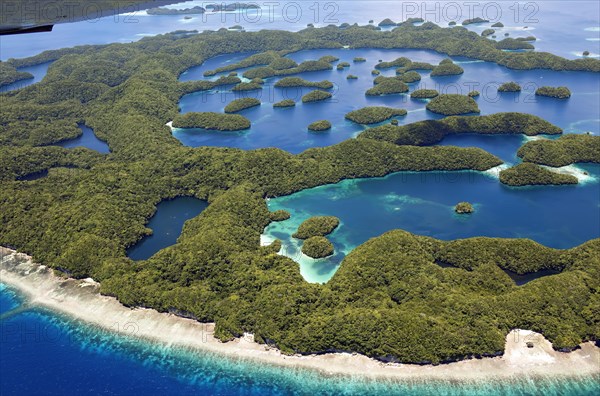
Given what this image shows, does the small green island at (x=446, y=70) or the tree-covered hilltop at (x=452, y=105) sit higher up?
the small green island at (x=446, y=70)

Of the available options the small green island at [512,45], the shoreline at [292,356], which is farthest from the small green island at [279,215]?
the small green island at [512,45]

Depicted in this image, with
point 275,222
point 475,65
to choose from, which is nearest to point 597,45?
point 475,65

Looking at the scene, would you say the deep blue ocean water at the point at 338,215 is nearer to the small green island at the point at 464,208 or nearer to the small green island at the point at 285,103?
the small green island at the point at 464,208

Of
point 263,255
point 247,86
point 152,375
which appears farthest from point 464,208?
point 247,86

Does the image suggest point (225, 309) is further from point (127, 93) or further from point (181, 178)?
point (127, 93)

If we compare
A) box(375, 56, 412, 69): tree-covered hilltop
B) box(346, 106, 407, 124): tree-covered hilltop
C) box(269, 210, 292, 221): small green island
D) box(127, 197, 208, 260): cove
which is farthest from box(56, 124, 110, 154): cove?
box(375, 56, 412, 69): tree-covered hilltop

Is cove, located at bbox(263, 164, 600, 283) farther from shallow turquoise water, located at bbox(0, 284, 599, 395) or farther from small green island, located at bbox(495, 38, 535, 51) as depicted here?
small green island, located at bbox(495, 38, 535, 51)
